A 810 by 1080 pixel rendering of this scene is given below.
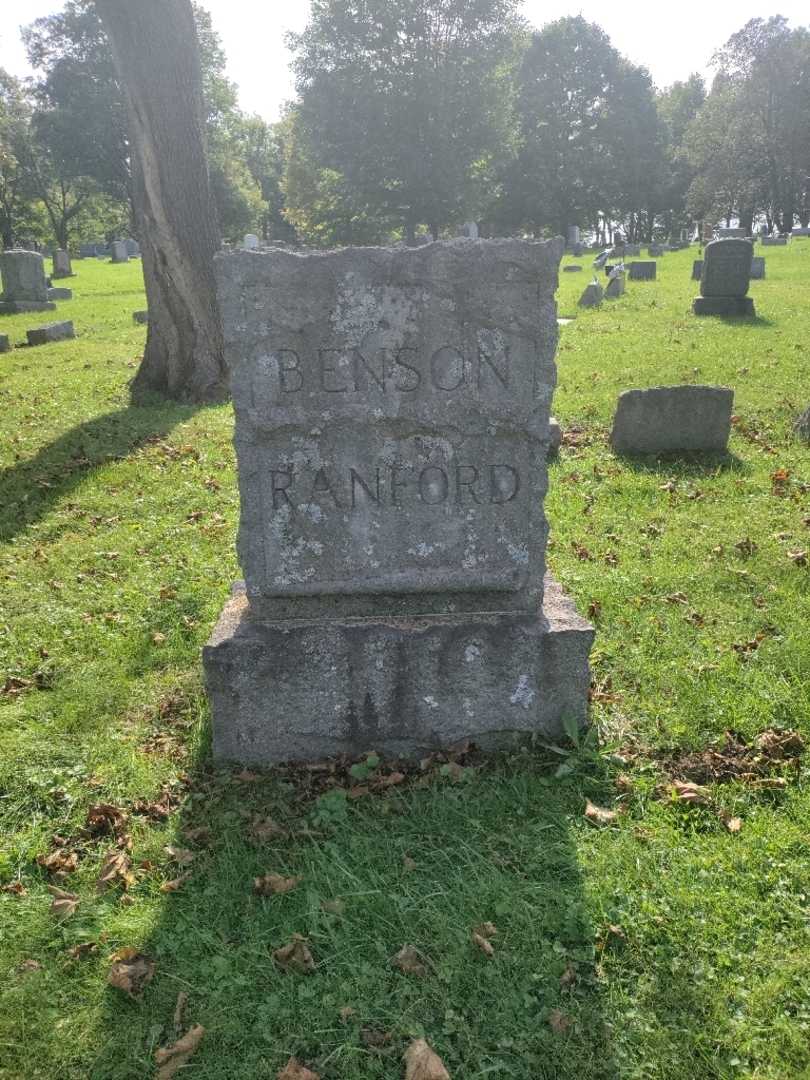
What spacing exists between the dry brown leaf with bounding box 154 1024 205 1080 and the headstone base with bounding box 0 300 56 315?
71.3ft

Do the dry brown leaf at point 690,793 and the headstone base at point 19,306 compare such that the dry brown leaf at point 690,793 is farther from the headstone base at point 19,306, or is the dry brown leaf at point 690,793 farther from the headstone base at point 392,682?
the headstone base at point 19,306

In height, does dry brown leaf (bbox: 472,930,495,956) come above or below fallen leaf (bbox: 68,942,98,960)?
above

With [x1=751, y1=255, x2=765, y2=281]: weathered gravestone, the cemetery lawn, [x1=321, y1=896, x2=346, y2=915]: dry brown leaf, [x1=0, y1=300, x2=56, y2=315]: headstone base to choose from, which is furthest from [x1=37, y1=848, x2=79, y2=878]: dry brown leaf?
[x1=751, y1=255, x2=765, y2=281]: weathered gravestone

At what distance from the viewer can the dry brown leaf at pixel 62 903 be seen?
270 cm

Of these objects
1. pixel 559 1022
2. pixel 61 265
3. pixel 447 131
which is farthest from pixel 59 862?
pixel 447 131

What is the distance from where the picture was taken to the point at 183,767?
11.5 feet

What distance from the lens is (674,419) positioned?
285 inches

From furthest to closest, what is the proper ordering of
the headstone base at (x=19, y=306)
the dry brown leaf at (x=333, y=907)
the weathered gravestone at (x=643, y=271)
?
1. the weathered gravestone at (x=643, y=271)
2. the headstone base at (x=19, y=306)
3. the dry brown leaf at (x=333, y=907)

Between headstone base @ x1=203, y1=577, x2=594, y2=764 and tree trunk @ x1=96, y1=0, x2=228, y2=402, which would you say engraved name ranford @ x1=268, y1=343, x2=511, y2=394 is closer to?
headstone base @ x1=203, y1=577, x2=594, y2=764

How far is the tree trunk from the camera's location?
877cm

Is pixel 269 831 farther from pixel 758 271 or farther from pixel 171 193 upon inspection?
pixel 758 271

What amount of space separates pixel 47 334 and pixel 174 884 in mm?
15207

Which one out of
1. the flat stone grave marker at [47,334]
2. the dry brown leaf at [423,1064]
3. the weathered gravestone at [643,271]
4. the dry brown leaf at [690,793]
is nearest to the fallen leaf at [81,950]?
the dry brown leaf at [423,1064]

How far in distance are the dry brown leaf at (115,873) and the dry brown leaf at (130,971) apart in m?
0.33
